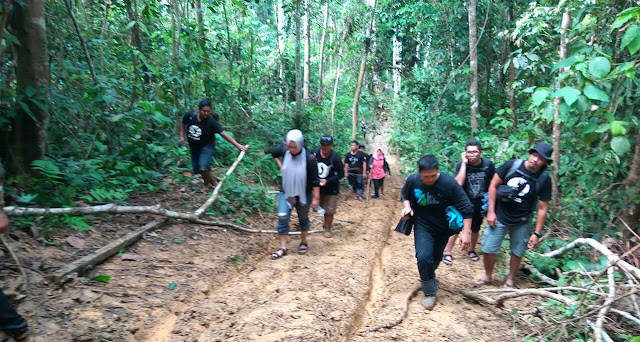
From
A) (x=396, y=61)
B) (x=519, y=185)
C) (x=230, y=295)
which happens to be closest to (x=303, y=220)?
(x=230, y=295)

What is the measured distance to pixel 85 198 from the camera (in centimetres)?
525

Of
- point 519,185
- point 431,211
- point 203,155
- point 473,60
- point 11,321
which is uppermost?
point 473,60

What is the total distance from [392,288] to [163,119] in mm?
4289

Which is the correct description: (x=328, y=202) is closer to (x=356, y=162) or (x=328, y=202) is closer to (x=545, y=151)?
(x=545, y=151)

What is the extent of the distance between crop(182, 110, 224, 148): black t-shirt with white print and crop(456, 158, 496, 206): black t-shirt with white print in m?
4.19

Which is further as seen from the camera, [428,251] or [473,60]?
[473,60]

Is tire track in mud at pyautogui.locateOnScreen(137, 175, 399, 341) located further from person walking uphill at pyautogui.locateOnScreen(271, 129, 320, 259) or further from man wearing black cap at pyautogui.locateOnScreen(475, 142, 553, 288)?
man wearing black cap at pyautogui.locateOnScreen(475, 142, 553, 288)

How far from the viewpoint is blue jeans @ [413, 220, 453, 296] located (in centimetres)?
421

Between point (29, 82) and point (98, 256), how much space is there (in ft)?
8.13

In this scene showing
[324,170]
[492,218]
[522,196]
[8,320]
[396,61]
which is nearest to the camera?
[8,320]

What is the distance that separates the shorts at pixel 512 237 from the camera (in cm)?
468

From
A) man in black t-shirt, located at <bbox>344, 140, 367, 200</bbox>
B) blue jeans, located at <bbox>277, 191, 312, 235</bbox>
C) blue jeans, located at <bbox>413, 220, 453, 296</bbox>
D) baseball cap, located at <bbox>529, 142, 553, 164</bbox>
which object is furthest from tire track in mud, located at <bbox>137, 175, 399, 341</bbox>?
man in black t-shirt, located at <bbox>344, 140, 367, 200</bbox>

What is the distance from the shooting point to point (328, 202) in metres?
6.96

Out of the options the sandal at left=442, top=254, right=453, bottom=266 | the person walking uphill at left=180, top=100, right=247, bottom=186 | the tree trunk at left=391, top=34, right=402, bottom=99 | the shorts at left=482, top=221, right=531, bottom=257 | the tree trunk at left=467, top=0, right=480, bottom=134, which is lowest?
the sandal at left=442, top=254, right=453, bottom=266
